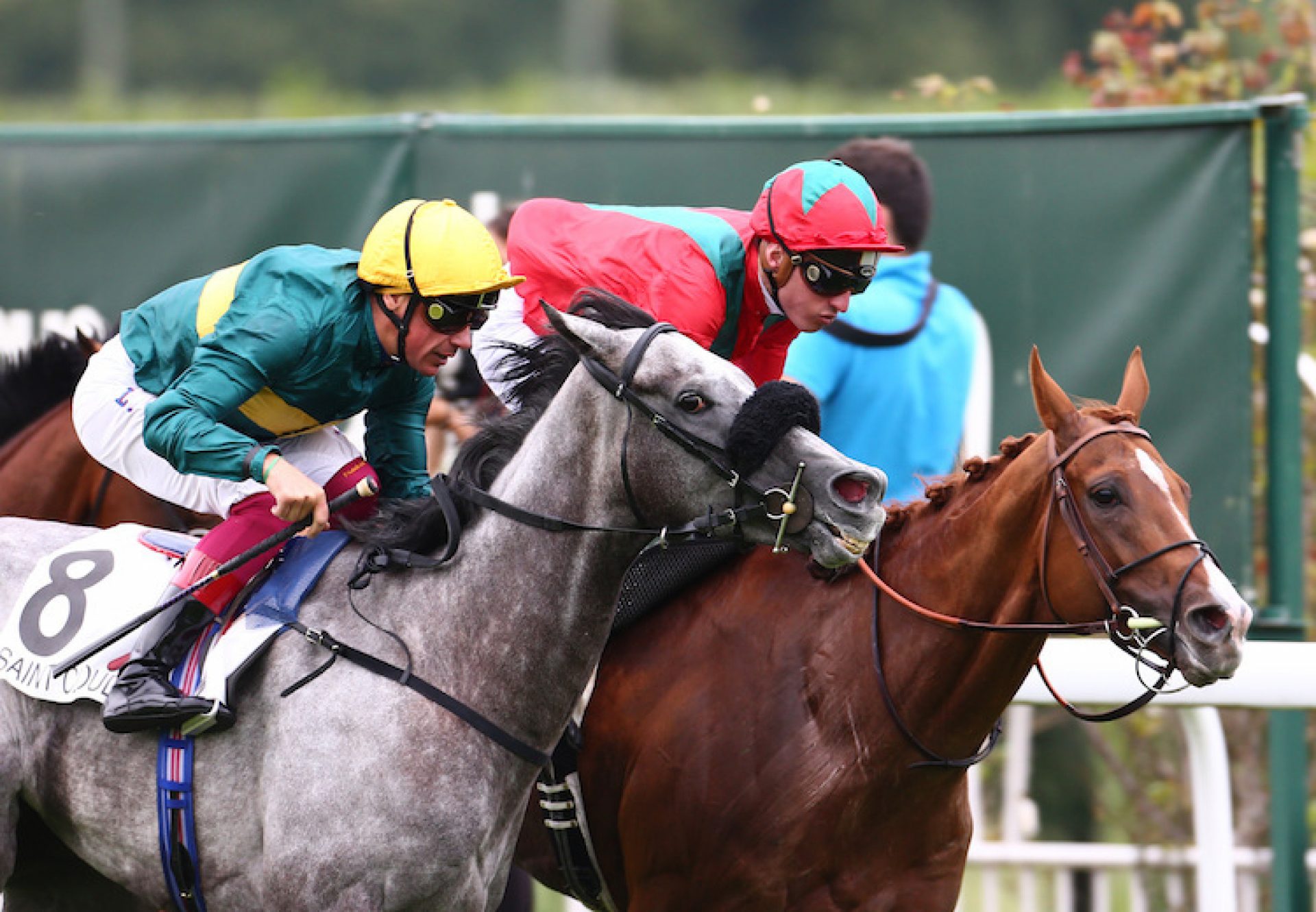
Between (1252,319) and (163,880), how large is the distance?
3686 millimetres

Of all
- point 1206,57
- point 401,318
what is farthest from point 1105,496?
point 1206,57

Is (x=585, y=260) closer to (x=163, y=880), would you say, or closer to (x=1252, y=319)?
(x=163, y=880)

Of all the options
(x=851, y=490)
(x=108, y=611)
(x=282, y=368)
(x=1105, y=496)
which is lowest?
(x=108, y=611)

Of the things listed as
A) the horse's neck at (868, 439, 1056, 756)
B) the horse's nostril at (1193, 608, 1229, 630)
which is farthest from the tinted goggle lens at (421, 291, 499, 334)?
the horse's nostril at (1193, 608, 1229, 630)

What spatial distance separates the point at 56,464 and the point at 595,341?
97.8 inches

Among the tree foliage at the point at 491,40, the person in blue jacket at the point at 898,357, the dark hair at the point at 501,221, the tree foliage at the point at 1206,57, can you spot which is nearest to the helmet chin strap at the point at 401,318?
the person in blue jacket at the point at 898,357

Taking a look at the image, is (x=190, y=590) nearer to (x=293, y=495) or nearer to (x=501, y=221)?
(x=293, y=495)

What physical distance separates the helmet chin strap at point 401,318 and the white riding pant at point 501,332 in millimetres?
537

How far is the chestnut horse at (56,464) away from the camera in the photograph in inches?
207

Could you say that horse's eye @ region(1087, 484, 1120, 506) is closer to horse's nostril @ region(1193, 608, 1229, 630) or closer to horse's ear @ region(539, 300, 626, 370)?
horse's nostril @ region(1193, 608, 1229, 630)

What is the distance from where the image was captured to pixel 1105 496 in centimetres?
365

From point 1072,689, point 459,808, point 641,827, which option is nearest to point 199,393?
point 459,808

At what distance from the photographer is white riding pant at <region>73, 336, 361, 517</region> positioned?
4031 mm

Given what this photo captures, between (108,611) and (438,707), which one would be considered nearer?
(438,707)
